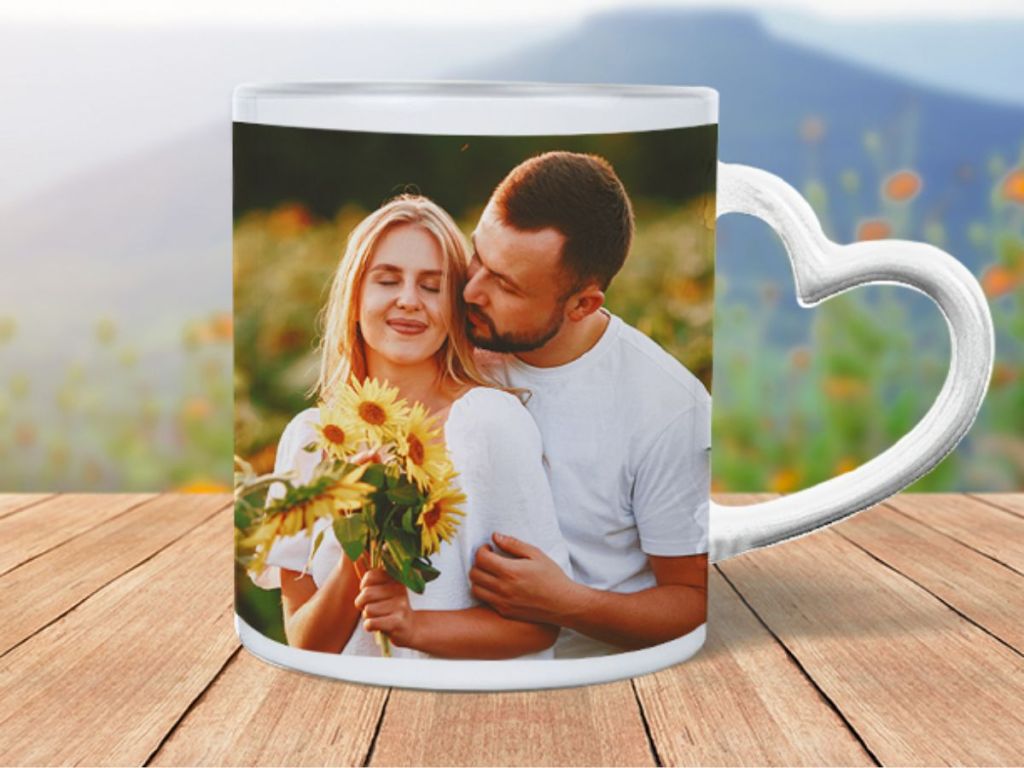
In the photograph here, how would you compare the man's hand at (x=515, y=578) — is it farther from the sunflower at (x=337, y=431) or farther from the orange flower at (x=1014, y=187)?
the orange flower at (x=1014, y=187)

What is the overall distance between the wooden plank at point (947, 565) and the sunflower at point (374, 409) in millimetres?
419

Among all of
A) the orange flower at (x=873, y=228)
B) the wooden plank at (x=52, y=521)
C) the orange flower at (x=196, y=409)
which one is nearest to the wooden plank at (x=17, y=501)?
the wooden plank at (x=52, y=521)

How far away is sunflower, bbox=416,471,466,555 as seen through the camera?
81cm

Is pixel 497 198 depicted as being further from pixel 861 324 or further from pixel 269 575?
pixel 861 324

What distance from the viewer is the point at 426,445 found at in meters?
0.81

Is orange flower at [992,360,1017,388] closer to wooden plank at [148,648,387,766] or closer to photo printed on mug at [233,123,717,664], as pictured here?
photo printed on mug at [233,123,717,664]

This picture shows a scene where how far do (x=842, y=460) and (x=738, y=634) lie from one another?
1016mm

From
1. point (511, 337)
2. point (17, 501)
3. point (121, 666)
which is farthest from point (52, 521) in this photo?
point (511, 337)

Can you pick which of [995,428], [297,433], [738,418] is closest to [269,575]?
[297,433]

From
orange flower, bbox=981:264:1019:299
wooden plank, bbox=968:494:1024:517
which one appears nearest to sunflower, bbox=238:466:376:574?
wooden plank, bbox=968:494:1024:517

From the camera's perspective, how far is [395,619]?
32.5 inches

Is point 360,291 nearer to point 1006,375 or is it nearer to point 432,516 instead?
point 432,516

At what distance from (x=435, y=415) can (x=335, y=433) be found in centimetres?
6

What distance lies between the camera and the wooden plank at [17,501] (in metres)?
1.37
